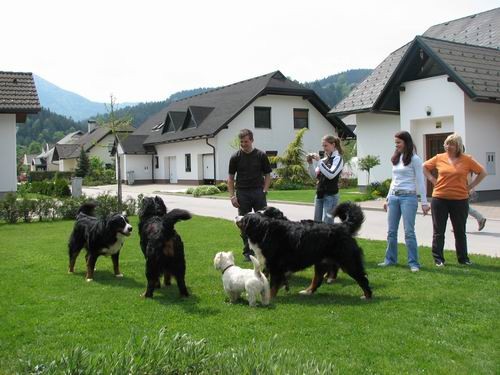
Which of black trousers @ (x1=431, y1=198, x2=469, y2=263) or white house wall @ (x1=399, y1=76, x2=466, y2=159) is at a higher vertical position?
white house wall @ (x1=399, y1=76, x2=466, y2=159)

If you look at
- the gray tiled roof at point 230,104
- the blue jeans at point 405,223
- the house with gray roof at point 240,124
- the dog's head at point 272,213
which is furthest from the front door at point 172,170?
the dog's head at point 272,213

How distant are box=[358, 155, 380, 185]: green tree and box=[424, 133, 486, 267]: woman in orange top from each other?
1507cm

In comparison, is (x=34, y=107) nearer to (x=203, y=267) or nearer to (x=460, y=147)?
(x=203, y=267)

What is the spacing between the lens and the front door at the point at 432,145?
2011 cm

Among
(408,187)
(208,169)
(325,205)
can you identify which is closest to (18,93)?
(325,205)

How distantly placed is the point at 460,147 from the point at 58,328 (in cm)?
655

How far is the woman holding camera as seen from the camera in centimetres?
818

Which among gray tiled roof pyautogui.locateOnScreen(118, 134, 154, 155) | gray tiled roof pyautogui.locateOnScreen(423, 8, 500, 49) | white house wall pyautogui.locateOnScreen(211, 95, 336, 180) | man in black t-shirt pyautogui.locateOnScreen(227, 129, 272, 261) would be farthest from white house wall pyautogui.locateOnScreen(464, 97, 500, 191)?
gray tiled roof pyautogui.locateOnScreen(118, 134, 154, 155)

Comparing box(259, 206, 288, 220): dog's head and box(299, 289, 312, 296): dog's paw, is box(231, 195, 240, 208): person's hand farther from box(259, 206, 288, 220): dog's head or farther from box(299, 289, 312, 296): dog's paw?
box(299, 289, 312, 296): dog's paw

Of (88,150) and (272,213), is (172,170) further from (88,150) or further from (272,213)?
(272,213)

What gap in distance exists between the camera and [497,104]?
771 inches

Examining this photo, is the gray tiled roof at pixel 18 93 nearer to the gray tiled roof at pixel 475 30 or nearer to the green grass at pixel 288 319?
the green grass at pixel 288 319

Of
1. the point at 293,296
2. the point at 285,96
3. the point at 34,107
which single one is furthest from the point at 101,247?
the point at 285,96

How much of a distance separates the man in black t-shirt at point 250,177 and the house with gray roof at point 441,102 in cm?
1217
